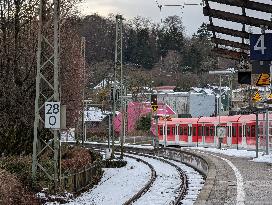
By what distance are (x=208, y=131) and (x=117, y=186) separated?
27580 mm

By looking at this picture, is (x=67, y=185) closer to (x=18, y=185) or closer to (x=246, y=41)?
(x=18, y=185)

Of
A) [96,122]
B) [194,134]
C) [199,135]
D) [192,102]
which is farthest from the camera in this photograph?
[192,102]

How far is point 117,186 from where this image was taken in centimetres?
2464

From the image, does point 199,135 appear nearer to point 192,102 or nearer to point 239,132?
point 239,132

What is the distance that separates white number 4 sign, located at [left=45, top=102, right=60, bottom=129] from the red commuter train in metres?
21.2

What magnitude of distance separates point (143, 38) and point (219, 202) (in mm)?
125703

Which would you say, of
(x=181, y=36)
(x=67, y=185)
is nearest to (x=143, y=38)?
(x=181, y=36)

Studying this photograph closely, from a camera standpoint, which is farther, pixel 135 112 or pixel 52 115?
pixel 135 112

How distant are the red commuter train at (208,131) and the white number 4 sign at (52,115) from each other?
69.7 ft

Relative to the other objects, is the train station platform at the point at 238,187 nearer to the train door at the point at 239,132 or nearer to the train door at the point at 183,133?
the train door at the point at 239,132

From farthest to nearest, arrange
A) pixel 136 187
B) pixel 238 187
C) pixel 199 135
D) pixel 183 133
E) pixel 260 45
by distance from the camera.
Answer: pixel 183 133
pixel 199 135
pixel 136 187
pixel 238 187
pixel 260 45

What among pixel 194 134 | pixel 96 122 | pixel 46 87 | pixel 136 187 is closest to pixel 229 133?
pixel 194 134

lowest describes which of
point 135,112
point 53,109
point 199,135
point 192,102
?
point 199,135

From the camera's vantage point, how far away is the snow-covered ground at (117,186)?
19562mm
